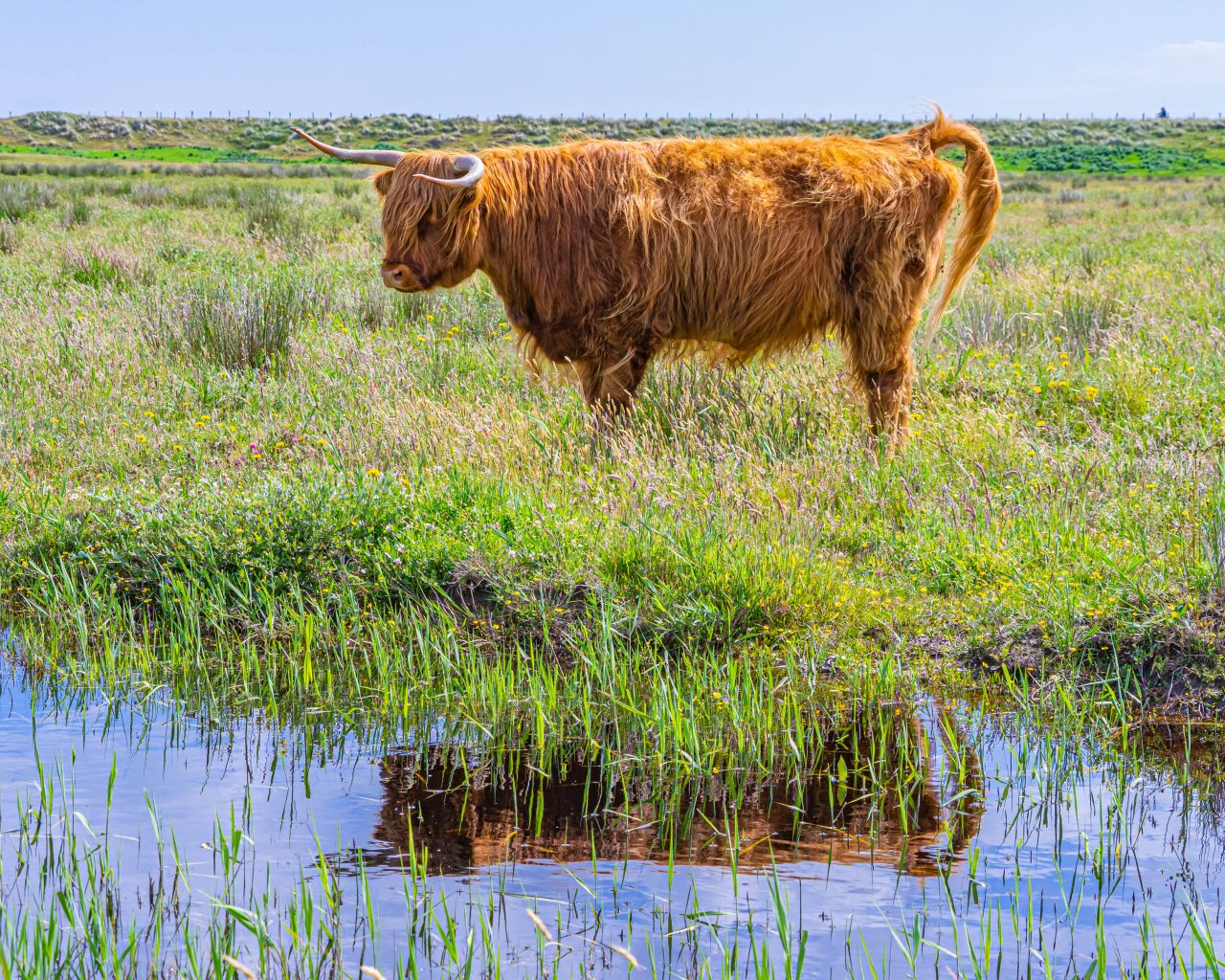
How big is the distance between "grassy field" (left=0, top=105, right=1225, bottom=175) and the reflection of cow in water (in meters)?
54.1

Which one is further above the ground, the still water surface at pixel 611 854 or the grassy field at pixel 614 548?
the grassy field at pixel 614 548

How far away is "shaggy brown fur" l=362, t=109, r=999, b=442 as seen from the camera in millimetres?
5871

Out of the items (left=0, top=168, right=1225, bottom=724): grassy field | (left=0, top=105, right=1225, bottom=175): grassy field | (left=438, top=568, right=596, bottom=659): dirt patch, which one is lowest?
(left=438, top=568, right=596, bottom=659): dirt patch

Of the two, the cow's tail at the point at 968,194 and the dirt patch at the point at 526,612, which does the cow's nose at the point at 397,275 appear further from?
the cow's tail at the point at 968,194

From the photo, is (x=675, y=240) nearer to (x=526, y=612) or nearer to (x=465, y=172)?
(x=465, y=172)

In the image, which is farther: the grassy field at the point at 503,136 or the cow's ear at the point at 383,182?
the grassy field at the point at 503,136

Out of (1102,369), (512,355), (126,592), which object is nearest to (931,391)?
(1102,369)

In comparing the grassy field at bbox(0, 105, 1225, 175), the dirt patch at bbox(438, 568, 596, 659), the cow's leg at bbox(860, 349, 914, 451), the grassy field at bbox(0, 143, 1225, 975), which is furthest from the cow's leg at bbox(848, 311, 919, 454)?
the grassy field at bbox(0, 105, 1225, 175)

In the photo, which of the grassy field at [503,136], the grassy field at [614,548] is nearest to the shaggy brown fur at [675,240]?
the grassy field at [614,548]

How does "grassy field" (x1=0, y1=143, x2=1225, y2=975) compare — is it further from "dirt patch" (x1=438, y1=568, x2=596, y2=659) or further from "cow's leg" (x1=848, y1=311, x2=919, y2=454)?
"cow's leg" (x1=848, y1=311, x2=919, y2=454)

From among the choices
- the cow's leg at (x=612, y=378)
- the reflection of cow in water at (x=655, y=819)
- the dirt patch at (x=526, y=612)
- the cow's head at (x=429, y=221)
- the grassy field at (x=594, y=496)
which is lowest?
the reflection of cow in water at (x=655, y=819)

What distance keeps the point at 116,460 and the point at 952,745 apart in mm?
4257

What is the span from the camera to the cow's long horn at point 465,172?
18.3ft

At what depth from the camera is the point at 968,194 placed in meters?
6.55
